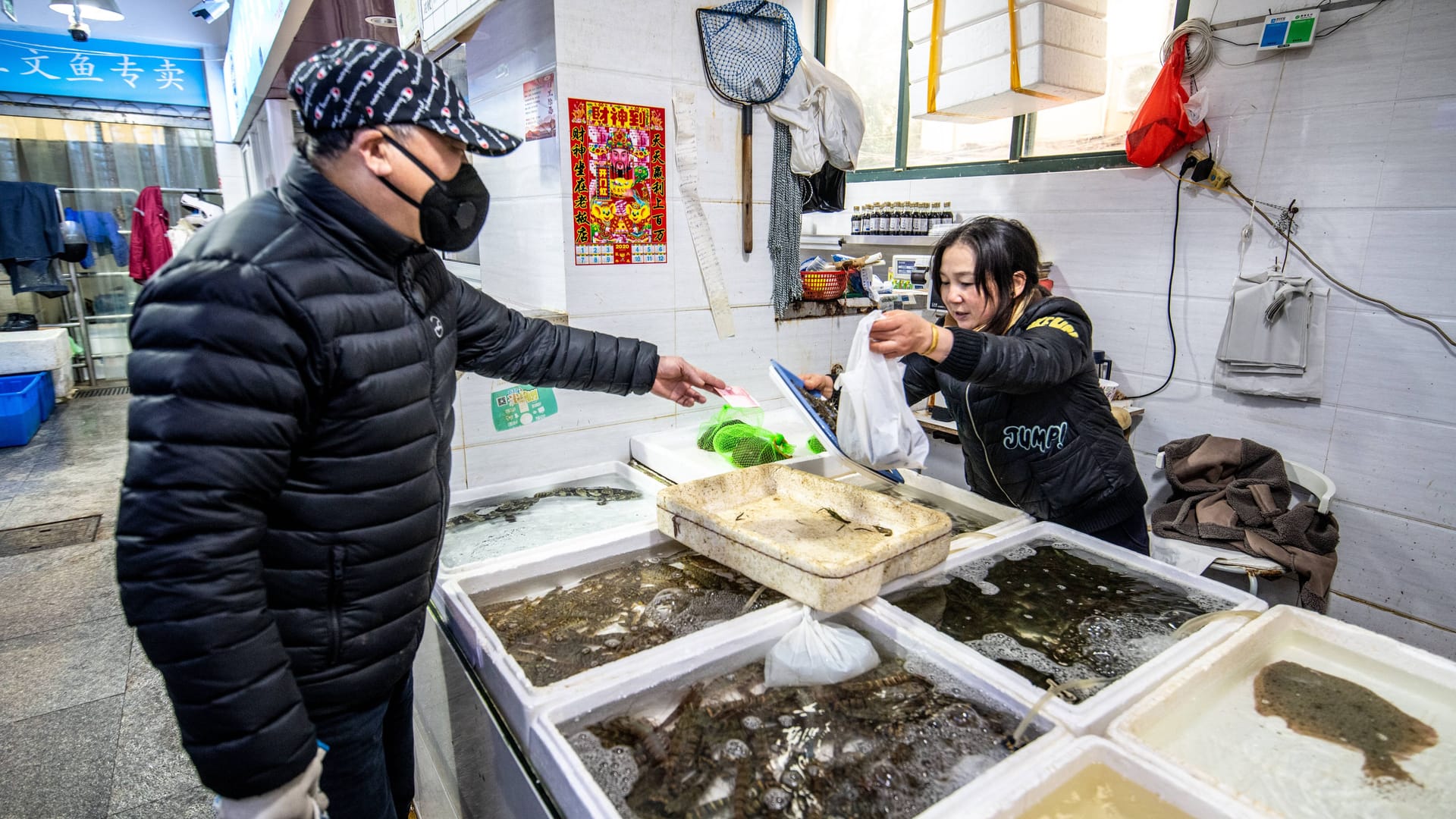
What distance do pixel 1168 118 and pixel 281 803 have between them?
14.1 ft

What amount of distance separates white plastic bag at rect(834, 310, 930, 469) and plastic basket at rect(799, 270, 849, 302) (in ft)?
5.25

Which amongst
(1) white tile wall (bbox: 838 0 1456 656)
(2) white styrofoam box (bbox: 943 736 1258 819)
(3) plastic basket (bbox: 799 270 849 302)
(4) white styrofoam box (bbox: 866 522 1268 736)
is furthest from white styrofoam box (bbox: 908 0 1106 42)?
(2) white styrofoam box (bbox: 943 736 1258 819)

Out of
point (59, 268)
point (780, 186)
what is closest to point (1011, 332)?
point (780, 186)

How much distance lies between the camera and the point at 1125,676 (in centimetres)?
131

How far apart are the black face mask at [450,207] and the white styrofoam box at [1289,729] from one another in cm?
138

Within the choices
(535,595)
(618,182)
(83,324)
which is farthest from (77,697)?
(83,324)

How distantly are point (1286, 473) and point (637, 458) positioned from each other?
3.02m

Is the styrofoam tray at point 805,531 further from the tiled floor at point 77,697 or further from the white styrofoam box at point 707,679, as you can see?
the tiled floor at point 77,697

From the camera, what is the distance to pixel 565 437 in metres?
2.75

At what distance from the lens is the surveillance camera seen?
261 inches

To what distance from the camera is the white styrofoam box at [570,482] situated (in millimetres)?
1806

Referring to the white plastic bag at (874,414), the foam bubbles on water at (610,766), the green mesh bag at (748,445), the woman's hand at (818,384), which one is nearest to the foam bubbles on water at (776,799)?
the foam bubbles on water at (610,766)

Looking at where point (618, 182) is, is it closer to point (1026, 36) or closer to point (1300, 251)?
point (1026, 36)

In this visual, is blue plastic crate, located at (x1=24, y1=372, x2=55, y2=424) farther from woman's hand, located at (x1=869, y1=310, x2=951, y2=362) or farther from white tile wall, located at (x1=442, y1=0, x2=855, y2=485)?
woman's hand, located at (x1=869, y1=310, x2=951, y2=362)
